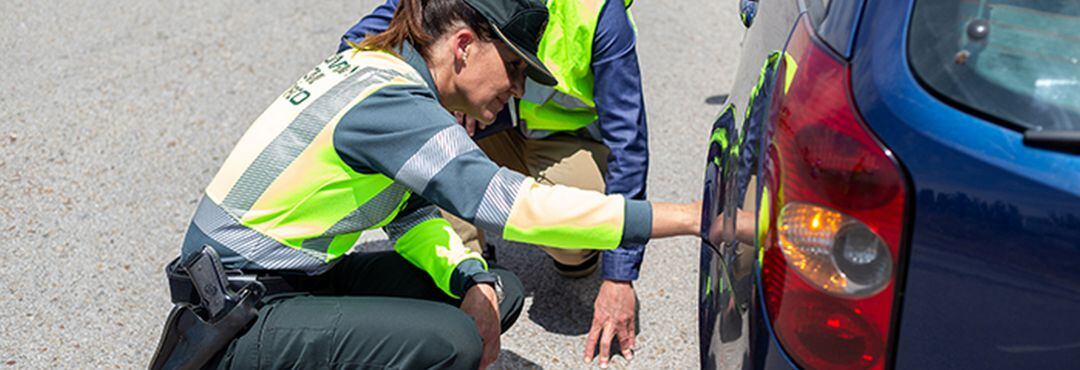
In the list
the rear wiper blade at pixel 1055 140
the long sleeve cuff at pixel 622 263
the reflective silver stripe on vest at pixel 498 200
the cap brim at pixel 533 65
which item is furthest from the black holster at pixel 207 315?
the rear wiper blade at pixel 1055 140

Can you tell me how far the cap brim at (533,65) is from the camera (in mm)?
2172

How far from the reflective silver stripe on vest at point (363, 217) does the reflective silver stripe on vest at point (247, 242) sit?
0.03 m

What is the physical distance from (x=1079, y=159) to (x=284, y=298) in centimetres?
150

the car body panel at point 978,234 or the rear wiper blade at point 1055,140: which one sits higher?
the rear wiper blade at point 1055,140

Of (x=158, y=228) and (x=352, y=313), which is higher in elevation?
(x=352, y=313)

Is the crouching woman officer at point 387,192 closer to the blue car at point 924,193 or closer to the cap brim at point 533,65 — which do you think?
the cap brim at point 533,65

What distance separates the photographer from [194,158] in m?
3.93

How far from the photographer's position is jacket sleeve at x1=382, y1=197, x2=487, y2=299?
246 centimetres

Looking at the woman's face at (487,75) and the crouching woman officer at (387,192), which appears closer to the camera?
the crouching woman officer at (387,192)

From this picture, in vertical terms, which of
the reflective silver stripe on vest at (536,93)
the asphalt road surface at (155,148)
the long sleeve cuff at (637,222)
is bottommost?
the asphalt road surface at (155,148)

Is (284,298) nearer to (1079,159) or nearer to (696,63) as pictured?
(1079,159)

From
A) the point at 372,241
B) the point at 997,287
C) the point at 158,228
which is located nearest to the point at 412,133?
the point at 997,287

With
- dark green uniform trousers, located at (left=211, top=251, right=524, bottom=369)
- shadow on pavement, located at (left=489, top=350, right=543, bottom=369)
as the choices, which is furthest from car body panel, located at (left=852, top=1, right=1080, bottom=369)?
shadow on pavement, located at (left=489, top=350, right=543, bottom=369)

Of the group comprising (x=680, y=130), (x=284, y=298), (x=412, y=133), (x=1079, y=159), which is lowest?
(x=680, y=130)
